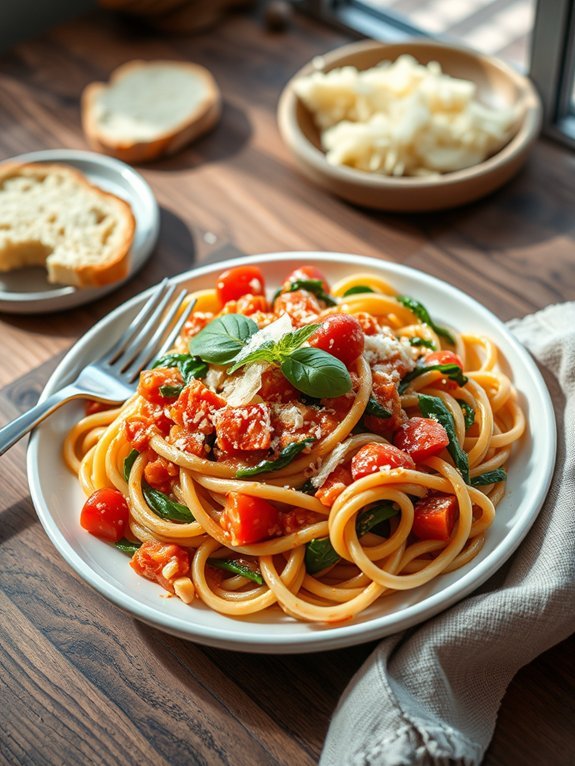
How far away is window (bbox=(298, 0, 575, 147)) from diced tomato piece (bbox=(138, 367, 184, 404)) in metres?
3.07

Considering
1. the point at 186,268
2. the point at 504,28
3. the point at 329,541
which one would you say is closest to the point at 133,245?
the point at 186,268

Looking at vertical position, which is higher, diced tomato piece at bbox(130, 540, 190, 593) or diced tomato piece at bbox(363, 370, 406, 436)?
diced tomato piece at bbox(363, 370, 406, 436)

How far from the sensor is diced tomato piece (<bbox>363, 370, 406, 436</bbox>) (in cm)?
312

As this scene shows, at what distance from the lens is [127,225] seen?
4.45 meters

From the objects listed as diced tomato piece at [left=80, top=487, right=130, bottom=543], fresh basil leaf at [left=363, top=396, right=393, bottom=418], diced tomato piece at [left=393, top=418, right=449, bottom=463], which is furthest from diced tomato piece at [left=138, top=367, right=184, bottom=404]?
diced tomato piece at [left=393, top=418, right=449, bottom=463]

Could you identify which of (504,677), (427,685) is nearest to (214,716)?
(427,685)

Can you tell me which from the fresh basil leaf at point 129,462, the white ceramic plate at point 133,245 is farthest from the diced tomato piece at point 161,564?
the white ceramic plate at point 133,245

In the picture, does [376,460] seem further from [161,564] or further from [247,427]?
[161,564]

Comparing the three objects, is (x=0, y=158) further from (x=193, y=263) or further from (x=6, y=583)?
(x=6, y=583)

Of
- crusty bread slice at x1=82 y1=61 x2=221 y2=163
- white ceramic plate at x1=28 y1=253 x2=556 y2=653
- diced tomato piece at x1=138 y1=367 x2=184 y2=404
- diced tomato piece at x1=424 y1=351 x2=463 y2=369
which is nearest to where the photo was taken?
white ceramic plate at x1=28 y1=253 x2=556 y2=653

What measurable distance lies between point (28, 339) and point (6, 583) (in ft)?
4.69

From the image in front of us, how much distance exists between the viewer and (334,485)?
296cm

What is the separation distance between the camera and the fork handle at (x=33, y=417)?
10.5 feet

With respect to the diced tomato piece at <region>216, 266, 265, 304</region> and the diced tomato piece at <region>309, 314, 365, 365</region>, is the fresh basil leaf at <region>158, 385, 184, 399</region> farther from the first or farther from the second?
the diced tomato piece at <region>216, 266, 265, 304</region>
